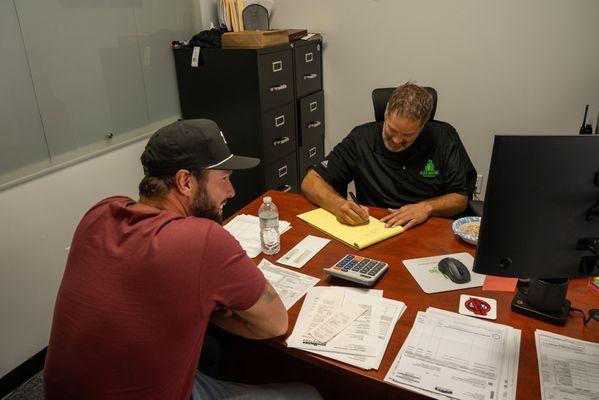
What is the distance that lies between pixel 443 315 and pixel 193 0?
2721 mm

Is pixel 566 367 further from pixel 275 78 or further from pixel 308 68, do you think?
pixel 308 68

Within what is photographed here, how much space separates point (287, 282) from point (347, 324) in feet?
0.87

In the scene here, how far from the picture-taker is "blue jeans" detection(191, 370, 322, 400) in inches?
48.2

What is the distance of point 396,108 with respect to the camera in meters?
1.91

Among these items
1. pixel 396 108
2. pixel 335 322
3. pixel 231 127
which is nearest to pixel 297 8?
pixel 231 127

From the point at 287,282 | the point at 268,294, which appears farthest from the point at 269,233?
the point at 268,294

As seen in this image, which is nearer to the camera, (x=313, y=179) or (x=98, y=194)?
(x=313, y=179)

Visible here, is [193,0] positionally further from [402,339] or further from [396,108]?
[402,339]

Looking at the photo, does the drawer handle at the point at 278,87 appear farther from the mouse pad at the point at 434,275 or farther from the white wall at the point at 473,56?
the mouse pad at the point at 434,275

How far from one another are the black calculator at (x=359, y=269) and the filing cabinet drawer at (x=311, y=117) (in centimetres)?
192

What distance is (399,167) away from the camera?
81.1 inches

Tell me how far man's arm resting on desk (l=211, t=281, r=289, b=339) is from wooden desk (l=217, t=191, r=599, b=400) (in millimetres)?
37

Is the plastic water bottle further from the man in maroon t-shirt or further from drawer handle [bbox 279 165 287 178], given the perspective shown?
drawer handle [bbox 279 165 287 178]

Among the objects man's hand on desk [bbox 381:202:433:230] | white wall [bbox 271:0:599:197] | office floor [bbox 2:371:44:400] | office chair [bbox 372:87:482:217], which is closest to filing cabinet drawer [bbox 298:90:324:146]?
white wall [bbox 271:0:599:197]
